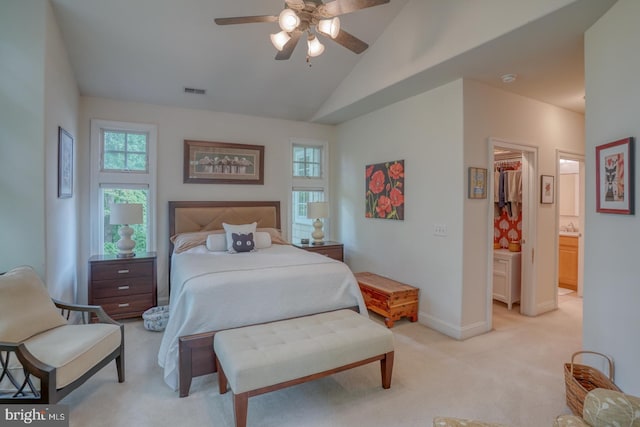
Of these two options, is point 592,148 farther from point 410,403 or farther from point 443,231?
point 410,403

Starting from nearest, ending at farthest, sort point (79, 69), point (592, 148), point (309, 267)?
point (592, 148), point (309, 267), point (79, 69)

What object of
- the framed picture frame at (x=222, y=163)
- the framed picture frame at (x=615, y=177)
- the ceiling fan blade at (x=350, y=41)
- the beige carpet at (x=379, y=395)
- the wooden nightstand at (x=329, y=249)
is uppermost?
the ceiling fan blade at (x=350, y=41)

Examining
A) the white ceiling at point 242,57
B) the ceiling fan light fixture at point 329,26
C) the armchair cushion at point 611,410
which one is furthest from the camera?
the white ceiling at point 242,57

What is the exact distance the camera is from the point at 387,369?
2.44 meters

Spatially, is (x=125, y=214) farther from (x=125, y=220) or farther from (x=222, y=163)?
(x=222, y=163)

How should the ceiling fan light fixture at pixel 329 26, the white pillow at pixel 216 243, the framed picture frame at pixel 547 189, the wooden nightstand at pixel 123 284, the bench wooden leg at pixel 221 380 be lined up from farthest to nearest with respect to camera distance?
the framed picture frame at pixel 547 189, the white pillow at pixel 216 243, the wooden nightstand at pixel 123 284, the bench wooden leg at pixel 221 380, the ceiling fan light fixture at pixel 329 26

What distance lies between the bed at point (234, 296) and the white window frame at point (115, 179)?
1304mm

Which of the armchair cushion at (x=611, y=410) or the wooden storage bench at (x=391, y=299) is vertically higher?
the armchair cushion at (x=611, y=410)

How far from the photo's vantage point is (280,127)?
5.26 meters

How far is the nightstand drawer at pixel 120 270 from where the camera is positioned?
12.0 feet

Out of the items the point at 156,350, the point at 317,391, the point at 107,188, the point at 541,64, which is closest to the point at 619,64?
the point at 541,64

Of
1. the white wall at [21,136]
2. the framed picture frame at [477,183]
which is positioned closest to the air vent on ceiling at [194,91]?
the white wall at [21,136]

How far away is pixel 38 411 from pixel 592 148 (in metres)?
4.14

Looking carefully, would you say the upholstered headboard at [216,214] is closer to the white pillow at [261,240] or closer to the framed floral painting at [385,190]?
the white pillow at [261,240]
